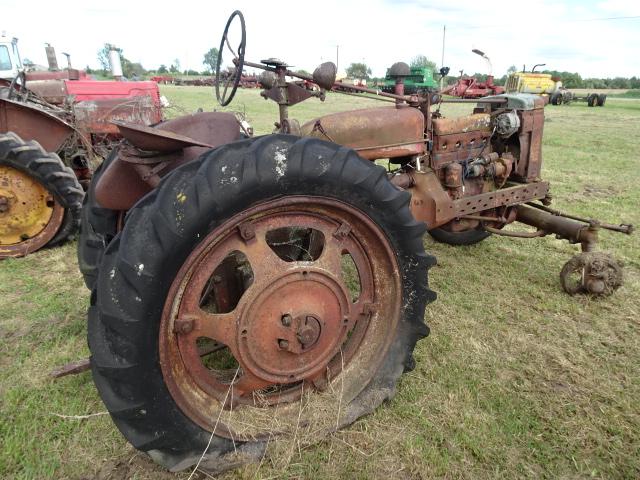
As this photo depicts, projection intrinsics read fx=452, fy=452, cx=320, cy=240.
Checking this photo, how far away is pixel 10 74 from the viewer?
8211 millimetres

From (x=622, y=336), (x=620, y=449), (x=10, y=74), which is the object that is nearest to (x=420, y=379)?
(x=620, y=449)

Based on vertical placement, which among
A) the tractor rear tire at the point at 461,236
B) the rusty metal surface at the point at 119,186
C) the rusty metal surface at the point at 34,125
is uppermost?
the rusty metal surface at the point at 34,125

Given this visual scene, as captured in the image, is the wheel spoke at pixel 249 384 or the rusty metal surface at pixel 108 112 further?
the rusty metal surface at pixel 108 112

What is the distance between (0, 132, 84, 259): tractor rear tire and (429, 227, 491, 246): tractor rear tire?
336 centimetres

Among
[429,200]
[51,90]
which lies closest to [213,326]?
[429,200]

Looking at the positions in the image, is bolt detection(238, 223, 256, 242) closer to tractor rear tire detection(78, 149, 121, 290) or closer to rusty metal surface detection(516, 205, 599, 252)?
tractor rear tire detection(78, 149, 121, 290)

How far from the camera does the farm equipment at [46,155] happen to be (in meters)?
4.03

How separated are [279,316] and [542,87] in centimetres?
2381

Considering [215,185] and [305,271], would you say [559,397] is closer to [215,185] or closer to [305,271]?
[305,271]

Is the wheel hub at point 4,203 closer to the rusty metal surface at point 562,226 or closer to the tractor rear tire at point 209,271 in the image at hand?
the tractor rear tire at point 209,271

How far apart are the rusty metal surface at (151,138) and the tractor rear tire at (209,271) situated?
249 millimetres

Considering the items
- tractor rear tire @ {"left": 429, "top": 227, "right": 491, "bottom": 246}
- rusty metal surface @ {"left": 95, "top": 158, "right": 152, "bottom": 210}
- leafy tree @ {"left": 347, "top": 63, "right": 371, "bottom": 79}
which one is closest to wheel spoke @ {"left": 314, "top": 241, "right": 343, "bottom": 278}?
rusty metal surface @ {"left": 95, "top": 158, "right": 152, "bottom": 210}

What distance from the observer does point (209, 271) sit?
171 cm

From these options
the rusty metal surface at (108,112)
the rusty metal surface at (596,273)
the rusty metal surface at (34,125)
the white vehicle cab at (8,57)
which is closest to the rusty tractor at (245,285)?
the rusty metal surface at (596,273)
